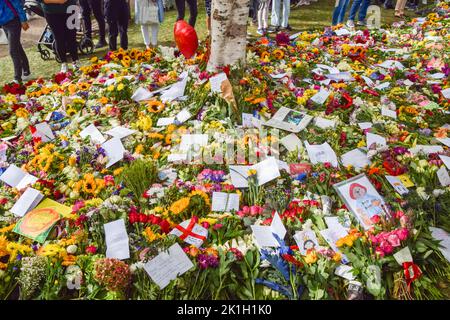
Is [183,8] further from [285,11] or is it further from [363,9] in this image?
[363,9]

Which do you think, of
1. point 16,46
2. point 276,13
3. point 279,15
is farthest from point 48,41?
point 279,15

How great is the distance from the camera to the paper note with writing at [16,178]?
3.71 metres

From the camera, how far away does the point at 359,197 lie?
3.37 metres

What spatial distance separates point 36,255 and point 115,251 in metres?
0.61

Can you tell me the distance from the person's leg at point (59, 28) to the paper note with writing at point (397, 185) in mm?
5213

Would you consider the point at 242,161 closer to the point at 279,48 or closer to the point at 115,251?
the point at 115,251

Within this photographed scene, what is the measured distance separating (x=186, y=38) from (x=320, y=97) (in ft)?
7.32

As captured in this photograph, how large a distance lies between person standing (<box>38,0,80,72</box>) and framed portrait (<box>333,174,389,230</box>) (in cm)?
483

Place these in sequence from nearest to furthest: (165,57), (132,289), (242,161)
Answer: (132,289) < (242,161) < (165,57)

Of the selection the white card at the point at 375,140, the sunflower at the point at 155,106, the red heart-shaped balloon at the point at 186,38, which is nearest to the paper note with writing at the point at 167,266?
the sunflower at the point at 155,106

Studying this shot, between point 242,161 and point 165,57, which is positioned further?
point 165,57

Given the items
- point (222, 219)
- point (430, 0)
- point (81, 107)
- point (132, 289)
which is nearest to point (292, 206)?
point (222, 219)

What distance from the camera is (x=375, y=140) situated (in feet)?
13.5

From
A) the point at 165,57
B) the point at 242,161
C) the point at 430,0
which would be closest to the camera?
the point at 242,161
